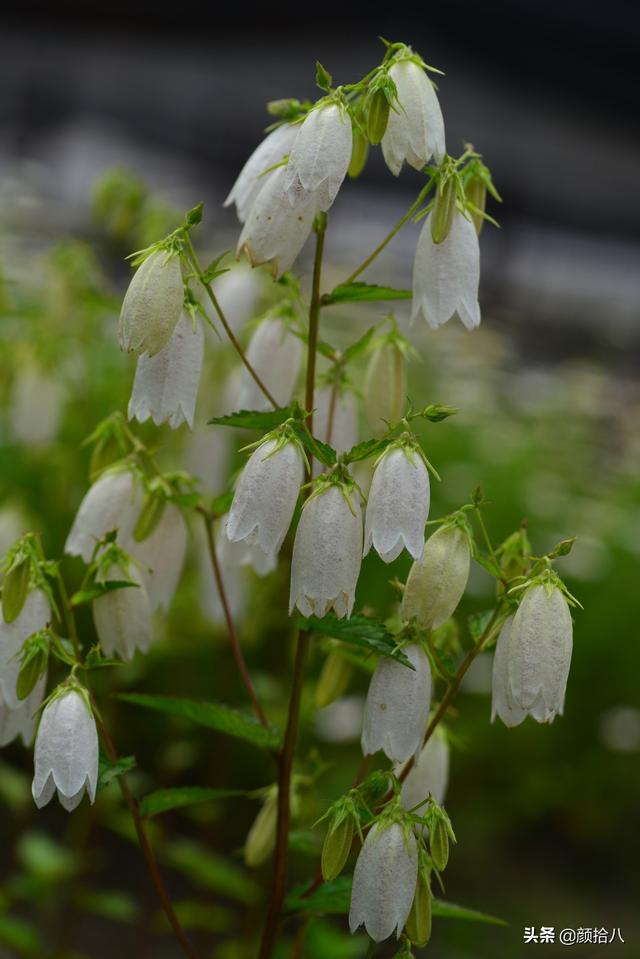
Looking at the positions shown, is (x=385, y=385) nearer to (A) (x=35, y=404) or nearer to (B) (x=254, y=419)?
(B) (x=254, y=419)

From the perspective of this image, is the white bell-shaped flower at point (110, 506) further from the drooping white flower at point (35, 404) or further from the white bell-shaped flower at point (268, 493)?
the drooping white flower at point (35, 404)

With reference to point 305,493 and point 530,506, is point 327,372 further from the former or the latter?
point 530,506

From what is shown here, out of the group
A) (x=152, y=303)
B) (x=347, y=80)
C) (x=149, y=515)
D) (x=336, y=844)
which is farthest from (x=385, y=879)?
(x=347, y=80)

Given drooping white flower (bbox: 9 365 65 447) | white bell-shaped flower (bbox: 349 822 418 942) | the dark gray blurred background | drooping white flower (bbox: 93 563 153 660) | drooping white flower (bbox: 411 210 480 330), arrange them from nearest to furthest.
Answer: white bell-shaped flower (bbox: 349 822 418 942) → drooping white flower (bbox: 411 210 480 330) → drooping white flower (bbox: 93 563 153 660) → drooping white flower (bbox: 9 365 65 447) → the dark gray blurred background

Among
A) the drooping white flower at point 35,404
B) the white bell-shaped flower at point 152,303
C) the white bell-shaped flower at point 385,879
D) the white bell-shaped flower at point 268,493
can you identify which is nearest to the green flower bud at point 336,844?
the white bell-shaped flower at point 385,879

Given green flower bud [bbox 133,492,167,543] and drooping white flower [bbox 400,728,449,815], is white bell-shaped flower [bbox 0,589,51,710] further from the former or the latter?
drooping white flower [bbox 400,728,449,815]

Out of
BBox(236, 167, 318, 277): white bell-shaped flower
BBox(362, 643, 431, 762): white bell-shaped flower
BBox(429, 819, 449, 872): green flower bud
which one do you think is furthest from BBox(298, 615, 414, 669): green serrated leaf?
BBox(236, 167, 318, 277): white bell-shaped flower

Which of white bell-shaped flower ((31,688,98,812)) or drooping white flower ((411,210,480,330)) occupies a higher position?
drooping white flower ((411,210,480,330))
